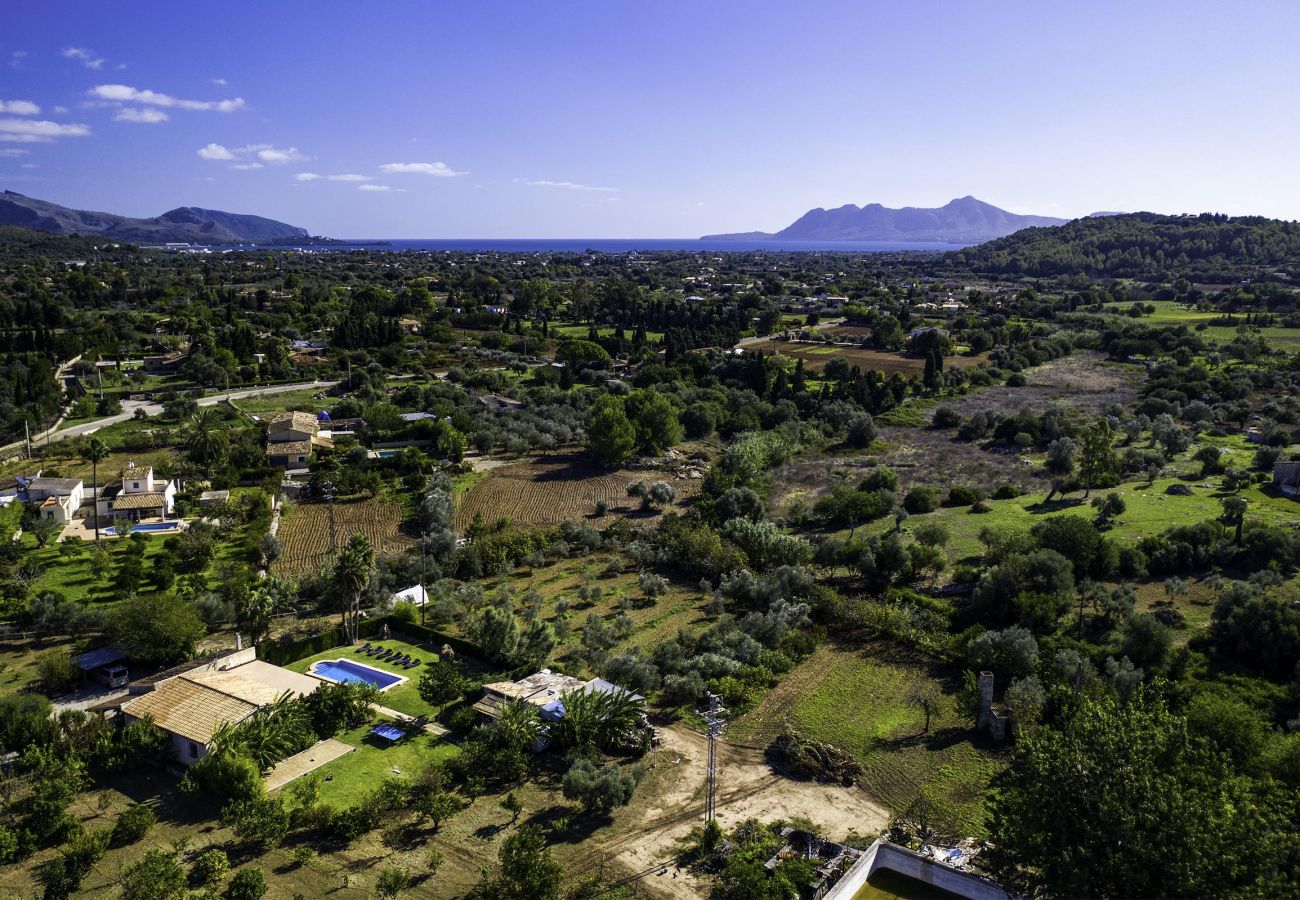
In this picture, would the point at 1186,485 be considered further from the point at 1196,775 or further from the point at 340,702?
the point at 340,702

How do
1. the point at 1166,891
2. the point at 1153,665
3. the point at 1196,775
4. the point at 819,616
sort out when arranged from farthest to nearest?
the point at 819,616 < the point at 1153,665 < the point at 1196,775 < the point at 1166,891

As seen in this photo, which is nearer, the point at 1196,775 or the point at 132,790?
the point at 1196,775

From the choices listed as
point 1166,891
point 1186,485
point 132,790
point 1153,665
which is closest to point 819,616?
point 1153,665

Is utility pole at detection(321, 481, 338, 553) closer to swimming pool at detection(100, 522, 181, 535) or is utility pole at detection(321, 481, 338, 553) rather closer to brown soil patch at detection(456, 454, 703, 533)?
brown soil patch at detection(456, 454, 703, 533)

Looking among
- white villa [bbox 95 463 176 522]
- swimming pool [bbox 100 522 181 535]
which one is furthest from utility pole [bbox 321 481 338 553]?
white villa [bbox 95 463 176 522]

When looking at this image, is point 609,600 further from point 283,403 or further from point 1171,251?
point 1171,251

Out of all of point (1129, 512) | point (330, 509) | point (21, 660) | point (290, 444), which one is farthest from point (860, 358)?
point (21, 660)

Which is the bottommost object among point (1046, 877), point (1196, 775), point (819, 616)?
point (819, 616)

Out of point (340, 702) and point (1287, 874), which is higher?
point (1287, 874)
